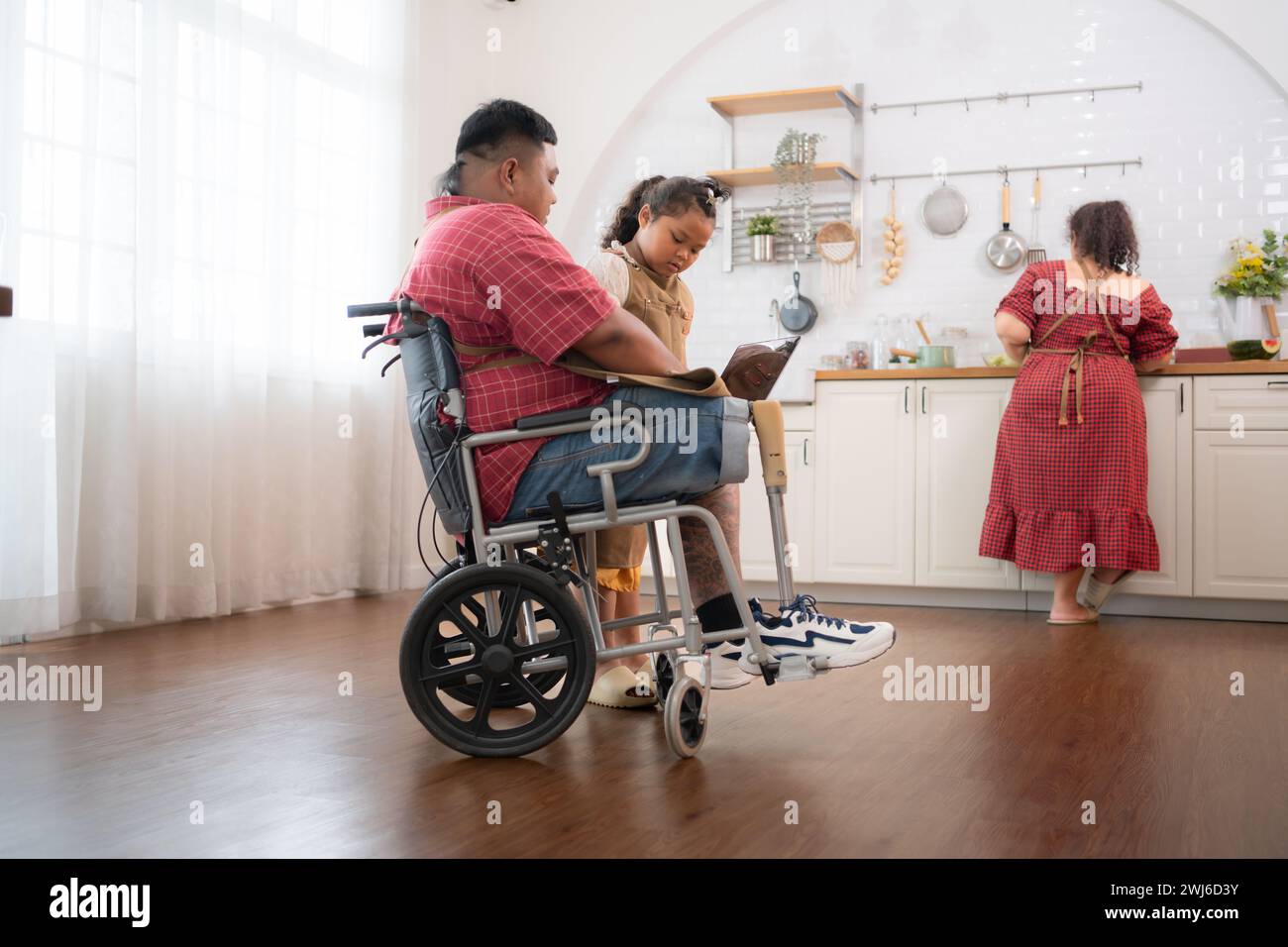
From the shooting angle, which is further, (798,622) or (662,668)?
(662,668)

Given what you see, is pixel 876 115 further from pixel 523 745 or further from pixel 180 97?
pixel 523 745

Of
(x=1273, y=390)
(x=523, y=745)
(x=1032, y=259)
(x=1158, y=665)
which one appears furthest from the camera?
(x=1032, y=259)

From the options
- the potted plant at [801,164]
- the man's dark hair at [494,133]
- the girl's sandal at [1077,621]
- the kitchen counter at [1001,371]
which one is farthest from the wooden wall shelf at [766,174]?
the man's dark hair at [494,133]

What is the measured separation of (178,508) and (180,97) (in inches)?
49.1

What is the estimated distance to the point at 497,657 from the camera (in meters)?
1.86

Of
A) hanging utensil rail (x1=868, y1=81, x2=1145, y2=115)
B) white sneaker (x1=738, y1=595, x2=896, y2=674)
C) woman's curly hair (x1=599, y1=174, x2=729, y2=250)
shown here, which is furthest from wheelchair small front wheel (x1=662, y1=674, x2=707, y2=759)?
hanging utensil rail (x1=868, y1=81, x2=1145, y2=115)

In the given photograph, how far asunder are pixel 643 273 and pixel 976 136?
3021mm

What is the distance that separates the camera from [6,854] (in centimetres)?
141

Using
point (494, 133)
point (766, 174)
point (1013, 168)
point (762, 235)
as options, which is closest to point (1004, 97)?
point (1013, 168)

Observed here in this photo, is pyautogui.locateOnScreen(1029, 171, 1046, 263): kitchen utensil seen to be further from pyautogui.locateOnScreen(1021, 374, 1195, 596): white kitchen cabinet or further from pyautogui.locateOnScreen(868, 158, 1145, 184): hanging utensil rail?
pyautogui.locateOnScreen(1021, 374, 1195, 596): white kitchen cabinet

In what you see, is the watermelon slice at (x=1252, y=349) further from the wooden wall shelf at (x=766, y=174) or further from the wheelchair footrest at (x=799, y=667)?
the wheelchair footrest at (x=799, y=667)

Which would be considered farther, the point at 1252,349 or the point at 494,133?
the point at 1252,349

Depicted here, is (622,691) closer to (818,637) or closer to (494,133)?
(818,637)
